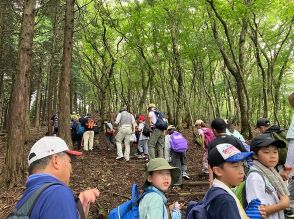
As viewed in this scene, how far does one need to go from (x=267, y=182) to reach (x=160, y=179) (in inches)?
44.0

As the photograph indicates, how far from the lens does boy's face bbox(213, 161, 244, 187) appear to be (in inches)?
107

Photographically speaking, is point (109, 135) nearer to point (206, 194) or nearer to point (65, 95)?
point (65, 95)

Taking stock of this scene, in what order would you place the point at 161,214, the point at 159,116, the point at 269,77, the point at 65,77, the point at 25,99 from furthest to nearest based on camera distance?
the point at 269,77 < the point at 65,77 < the point at 159,116 < the point at 25,99 < the point at 161,214

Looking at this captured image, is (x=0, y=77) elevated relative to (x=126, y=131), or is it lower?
elevated

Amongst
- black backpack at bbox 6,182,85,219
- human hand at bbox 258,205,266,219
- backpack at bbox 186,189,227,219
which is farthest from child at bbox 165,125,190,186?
black backpack at bbox 6,182,85,219

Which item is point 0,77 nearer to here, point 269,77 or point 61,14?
point 61,14

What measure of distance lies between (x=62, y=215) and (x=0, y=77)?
75.6 feet

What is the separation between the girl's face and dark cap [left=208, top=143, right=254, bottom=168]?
2.92ft

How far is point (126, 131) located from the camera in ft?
42.0

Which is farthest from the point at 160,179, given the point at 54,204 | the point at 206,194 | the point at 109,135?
the point at 109,135

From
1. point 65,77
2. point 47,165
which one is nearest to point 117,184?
point 65,77

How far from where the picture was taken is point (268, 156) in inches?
142

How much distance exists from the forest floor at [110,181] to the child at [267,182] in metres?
3.96

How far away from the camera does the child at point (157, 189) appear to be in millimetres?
3148
